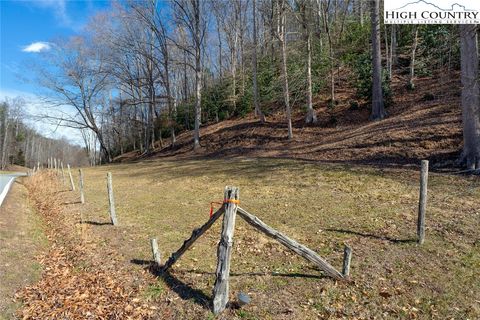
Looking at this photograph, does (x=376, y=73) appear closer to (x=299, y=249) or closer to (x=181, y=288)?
(x=299, y=249)

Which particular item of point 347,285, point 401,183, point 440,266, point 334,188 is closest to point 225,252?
point 347,285

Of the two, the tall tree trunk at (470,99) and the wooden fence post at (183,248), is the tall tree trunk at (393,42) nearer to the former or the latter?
the tall tree trunk at (470,99)

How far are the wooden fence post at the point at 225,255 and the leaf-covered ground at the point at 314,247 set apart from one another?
0.20 meters

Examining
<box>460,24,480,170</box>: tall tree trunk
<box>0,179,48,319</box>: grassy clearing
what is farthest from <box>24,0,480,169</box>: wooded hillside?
<box>0,179,48,319</box>: grassy clearing

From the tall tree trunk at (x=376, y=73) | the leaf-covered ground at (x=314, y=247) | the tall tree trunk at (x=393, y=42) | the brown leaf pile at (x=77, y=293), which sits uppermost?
the tall tree trunk at (x=393, y=42)

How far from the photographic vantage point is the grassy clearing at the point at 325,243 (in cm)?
406

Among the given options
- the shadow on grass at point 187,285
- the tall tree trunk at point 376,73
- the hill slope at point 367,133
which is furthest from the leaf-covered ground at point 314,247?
the tall tree trunk at point 376,73

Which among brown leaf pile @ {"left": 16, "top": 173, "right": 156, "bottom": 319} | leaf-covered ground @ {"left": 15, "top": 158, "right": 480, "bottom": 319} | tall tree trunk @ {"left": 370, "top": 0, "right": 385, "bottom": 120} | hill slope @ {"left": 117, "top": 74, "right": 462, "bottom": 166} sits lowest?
brown leaf pile @ {"left": 16, "top": 173, "right": 156, "bottom": 319}

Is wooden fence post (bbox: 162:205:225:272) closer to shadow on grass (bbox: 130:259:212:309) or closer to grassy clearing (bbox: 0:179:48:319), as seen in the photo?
shadow on grass (bbox: 130:259:212:309)

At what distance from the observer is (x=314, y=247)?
18.6ft

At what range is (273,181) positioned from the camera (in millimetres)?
10312

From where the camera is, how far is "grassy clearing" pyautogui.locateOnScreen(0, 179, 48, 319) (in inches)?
192

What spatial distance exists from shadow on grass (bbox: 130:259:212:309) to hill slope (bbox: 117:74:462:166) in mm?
8487

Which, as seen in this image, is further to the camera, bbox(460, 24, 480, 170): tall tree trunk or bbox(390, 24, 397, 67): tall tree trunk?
bbox(390, 24, 397, 67): tall tree trunk
